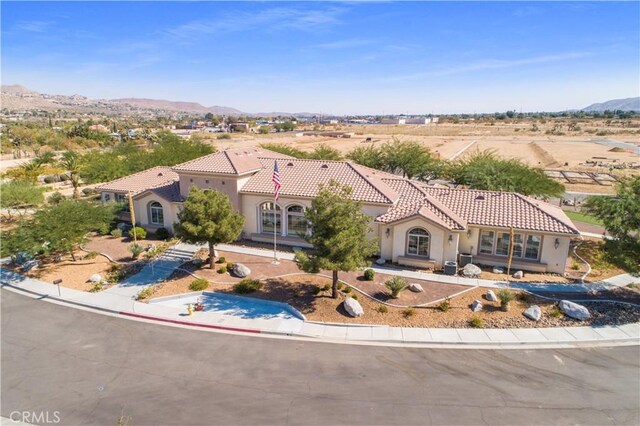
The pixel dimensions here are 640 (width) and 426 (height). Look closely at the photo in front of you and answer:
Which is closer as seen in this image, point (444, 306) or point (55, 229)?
point (444, 306)

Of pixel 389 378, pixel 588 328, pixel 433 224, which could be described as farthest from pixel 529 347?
pixel 433 224

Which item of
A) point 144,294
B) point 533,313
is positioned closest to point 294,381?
point 144,294

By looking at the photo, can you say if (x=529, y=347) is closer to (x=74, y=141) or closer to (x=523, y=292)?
(x=523, y=292)

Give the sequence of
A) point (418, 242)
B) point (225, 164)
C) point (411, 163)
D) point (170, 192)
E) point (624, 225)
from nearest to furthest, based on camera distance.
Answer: point (624, 225), point (418, 242), point (225, 164), point (170, 192), point (411, 163)

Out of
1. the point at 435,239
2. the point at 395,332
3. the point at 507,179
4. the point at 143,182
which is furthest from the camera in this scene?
the point at 143,182

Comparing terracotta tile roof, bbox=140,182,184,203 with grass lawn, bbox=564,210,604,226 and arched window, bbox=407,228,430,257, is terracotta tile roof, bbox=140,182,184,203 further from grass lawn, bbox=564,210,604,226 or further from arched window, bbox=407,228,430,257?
grass lawn, bbox=564,210,604,226

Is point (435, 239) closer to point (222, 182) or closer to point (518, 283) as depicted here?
point (518, 283)

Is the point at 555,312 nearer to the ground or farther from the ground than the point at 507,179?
nearer to the ground

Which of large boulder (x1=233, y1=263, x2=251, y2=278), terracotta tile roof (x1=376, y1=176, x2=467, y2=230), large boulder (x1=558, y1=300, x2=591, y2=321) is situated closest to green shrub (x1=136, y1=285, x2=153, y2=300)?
large boulder (x1=233, y1=263, x2=251, y2=278)
